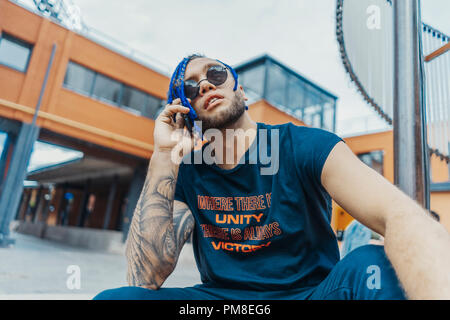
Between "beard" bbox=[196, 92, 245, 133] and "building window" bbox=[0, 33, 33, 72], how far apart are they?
37.6ft

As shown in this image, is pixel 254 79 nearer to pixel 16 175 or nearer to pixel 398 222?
pixel 16 175

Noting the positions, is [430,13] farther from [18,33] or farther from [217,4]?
[18,33]

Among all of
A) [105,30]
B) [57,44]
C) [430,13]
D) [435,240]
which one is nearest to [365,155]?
[105,30]

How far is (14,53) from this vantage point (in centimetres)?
1048

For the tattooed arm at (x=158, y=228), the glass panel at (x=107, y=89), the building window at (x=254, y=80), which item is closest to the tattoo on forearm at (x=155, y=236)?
the tattooed arm at (x=158, y=228)

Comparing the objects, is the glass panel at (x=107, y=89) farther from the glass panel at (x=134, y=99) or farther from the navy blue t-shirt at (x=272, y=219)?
the navy blue t-shirt at (x=272, y=219)

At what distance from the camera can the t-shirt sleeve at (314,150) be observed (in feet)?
3.86

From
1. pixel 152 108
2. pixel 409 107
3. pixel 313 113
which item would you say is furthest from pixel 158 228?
pixel 313 113

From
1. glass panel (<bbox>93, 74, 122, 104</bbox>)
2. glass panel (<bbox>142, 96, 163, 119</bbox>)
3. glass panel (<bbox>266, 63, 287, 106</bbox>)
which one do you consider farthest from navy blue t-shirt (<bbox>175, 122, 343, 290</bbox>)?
glass panel (<bbox>142, 96, 163, 119</bbox>)

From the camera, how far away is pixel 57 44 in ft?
36.8

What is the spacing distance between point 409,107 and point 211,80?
100 cm

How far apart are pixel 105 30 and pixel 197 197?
13.0 meters

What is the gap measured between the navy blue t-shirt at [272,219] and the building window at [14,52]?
11.8 m

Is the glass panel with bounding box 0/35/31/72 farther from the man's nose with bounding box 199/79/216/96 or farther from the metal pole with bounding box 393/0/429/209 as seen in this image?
the metal pole with bounding box 393/0/429/209
